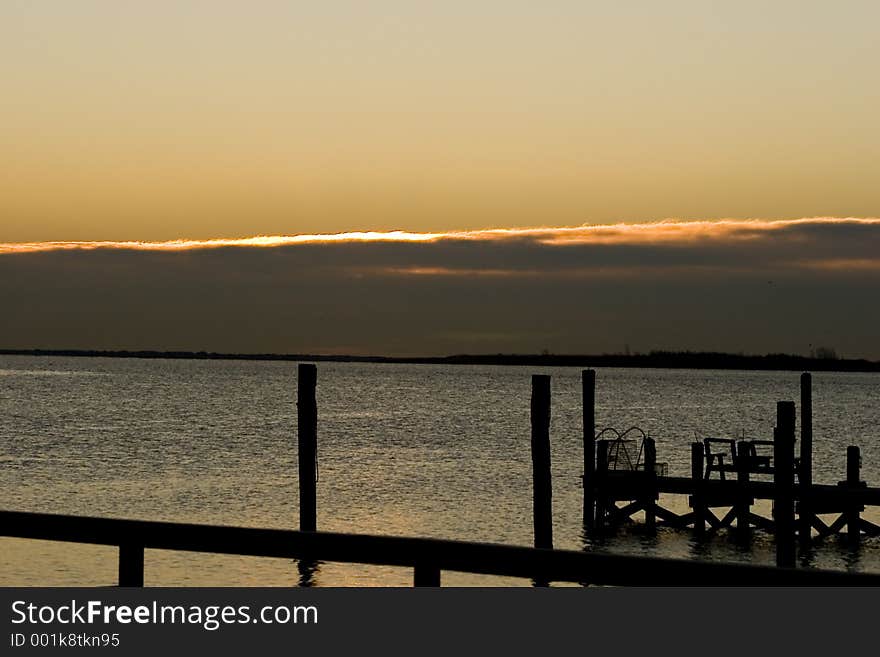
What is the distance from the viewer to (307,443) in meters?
24.7

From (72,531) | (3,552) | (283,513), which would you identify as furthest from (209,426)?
(72,531)

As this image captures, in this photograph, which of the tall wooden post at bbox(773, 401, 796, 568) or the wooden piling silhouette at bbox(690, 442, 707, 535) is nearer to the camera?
the tall wooden post at bbox(773, 401, 796, 568)

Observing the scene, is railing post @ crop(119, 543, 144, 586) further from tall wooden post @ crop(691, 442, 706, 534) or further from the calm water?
tall wooden post @ crop(691, 442, 706, 534)

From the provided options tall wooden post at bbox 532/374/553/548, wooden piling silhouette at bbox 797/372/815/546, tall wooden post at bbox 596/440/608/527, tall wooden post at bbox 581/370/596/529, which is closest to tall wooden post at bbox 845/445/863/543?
wooden piling silhouette at bbox 797/372/815/546

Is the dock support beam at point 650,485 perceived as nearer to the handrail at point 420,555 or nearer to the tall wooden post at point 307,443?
the tall wooden post at point 307,443

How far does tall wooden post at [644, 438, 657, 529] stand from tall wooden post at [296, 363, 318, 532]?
9.05m

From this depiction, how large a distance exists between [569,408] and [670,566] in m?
121

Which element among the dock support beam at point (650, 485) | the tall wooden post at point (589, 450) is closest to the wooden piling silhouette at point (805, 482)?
the dock support beam at point (650, 485)

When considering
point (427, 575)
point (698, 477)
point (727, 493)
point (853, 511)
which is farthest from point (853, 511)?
point (427, 575)

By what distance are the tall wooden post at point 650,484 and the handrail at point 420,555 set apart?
24.3 meters

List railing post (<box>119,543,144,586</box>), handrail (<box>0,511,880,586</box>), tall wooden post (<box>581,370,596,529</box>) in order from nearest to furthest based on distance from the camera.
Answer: handrail (<box>0,511,880,586</box>)
railing post (<box>119,543,144,586</box>)
tall wooden post (<box>581,370,596,529</box>)

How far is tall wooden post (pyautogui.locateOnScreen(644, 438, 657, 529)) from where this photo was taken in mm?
30344

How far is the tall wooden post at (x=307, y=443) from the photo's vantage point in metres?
24.0

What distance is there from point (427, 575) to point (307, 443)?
1868 centimetres
